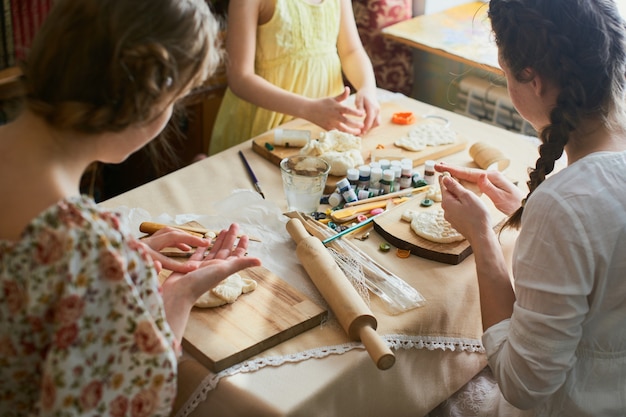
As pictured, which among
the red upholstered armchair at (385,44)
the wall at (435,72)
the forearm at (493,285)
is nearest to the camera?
the forearm at (493,285)

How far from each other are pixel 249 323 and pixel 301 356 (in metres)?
0.11

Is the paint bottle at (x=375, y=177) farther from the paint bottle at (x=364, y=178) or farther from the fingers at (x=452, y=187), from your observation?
the fingers at (x=452, y=187)

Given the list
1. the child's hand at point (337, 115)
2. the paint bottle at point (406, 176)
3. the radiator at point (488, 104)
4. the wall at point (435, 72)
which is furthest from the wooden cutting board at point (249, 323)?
the wall at point (435, 72)

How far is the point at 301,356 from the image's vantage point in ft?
4.00

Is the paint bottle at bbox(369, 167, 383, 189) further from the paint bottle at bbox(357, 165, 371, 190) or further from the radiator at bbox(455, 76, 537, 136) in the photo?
the radiator at bbox(455, 76, 537, 136)

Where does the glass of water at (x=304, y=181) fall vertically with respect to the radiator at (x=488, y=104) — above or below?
above

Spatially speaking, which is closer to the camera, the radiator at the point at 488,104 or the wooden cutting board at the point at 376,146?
the wooden cutting board at the point at 376,146

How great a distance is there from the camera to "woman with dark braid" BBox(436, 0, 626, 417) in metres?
1.19

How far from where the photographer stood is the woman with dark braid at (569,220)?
3.89 ft

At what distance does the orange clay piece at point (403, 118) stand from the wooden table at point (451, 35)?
0.69m

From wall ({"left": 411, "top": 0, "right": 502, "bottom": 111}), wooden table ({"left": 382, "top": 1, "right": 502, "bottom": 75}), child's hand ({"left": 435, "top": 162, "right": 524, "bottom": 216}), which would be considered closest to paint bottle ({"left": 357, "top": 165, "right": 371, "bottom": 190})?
child's hand ({"left": 435, "top": 162, "right": 524, "bottom": 216})

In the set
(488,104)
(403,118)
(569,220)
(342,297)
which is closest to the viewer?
(569,220)

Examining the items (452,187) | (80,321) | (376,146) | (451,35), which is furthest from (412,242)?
(451,35)

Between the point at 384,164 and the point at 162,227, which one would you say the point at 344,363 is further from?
the point at 384,164
